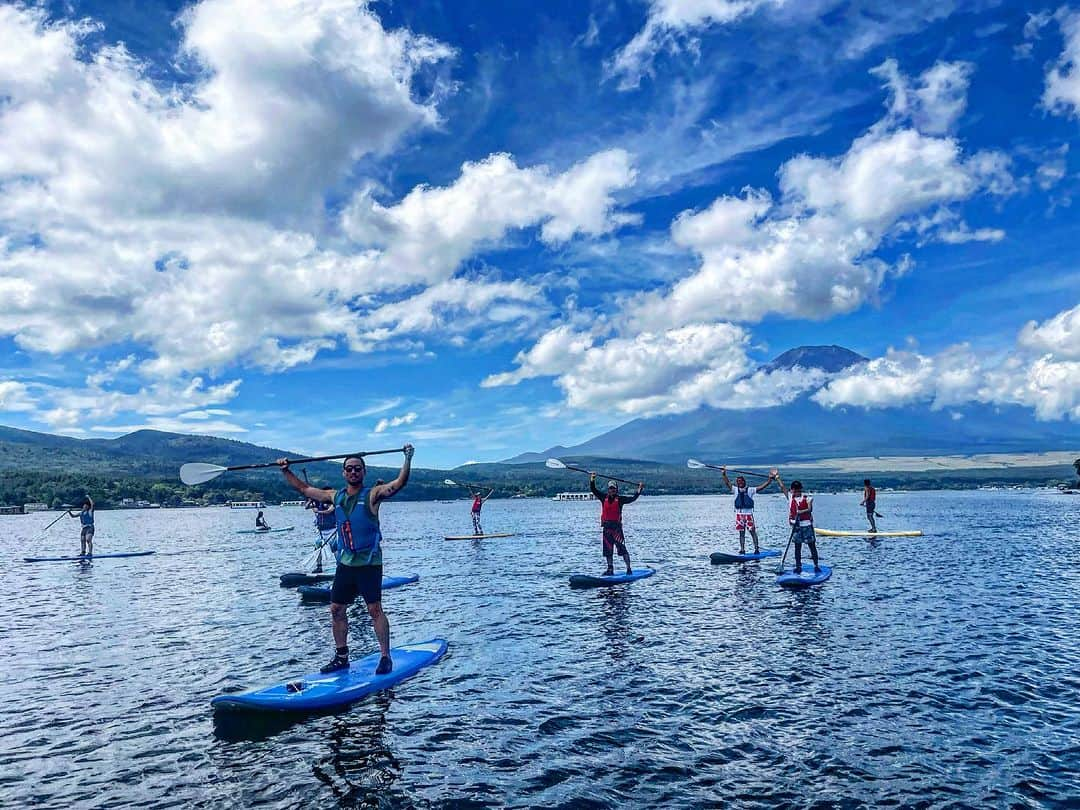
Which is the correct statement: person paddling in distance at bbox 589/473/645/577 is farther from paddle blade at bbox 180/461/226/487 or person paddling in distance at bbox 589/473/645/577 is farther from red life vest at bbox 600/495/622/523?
paddle blade at bbox 180/461/226/487

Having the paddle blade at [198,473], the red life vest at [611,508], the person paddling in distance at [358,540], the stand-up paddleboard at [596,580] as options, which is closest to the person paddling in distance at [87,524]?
the paddle blade at [198,473]

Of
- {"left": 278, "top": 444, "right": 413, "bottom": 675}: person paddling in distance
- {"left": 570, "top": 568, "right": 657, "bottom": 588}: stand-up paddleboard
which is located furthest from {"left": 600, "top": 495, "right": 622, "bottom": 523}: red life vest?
{"left": 278, "top": 444, "right": 413, "bottom": 675}: person paddling in distance

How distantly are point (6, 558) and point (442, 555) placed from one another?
39168 mm

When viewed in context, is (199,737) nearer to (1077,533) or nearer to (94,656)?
(94,656)

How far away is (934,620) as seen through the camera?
22.4 metres

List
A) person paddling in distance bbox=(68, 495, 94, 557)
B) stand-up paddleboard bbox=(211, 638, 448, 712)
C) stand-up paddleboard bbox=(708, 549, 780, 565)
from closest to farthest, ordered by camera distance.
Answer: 1. stand-up paddleboard bbox=(211, 638, 448, 712)
2. stand-up paddleboard bbox=(708, 549, 780, 565)
3. person paddling in distance bbox=(68, 495, 94, 557)

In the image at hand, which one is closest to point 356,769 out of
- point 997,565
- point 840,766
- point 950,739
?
point 840,766

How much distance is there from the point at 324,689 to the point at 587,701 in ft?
18.0

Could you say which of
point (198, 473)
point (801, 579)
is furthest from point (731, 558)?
point (198, 473)

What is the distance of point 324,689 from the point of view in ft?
47.0

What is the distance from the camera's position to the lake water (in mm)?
10797

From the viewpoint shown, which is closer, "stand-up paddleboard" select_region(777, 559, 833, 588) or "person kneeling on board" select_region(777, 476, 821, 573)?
"stand-up paddleboard" select_region(777, 559, 833, 588)

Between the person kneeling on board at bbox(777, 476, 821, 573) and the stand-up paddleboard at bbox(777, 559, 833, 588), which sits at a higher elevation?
the person kneeling on board at bbox(777, 476, 821, 573)

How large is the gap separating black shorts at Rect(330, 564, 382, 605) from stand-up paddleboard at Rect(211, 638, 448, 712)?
66.9 inches
